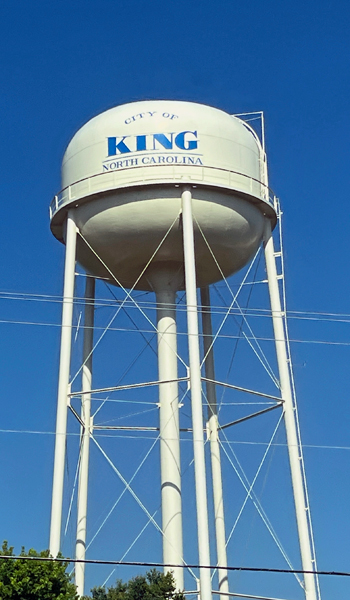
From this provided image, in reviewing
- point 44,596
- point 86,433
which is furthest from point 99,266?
point 44,596

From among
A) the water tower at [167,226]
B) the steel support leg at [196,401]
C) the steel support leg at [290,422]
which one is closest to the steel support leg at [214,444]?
the water tower at [167,226]

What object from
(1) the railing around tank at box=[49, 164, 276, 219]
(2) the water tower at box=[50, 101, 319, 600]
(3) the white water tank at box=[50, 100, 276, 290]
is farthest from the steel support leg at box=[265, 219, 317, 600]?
(1) the railing around tank at box=[49, 164, 276, 219]

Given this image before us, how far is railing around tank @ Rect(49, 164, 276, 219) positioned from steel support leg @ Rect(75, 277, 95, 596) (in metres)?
2.90

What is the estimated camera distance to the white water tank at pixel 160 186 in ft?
71.8

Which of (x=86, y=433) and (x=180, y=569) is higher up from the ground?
(x=86, y=433)

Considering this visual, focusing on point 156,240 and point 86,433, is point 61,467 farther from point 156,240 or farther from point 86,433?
point 156,240

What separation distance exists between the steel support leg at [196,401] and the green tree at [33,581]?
8.52 feet

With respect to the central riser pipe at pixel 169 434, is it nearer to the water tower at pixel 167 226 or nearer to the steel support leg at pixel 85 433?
the water tower at pixel 167 226

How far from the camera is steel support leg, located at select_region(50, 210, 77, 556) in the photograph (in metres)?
19.9

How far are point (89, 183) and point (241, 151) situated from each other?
3.72 m

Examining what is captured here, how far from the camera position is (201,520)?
19.2m

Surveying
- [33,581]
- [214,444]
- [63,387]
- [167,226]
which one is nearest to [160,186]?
[167,226]

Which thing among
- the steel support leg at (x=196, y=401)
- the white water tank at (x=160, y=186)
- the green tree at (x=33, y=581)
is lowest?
the green tree at (x=33, y=581)

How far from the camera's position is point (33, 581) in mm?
17453
